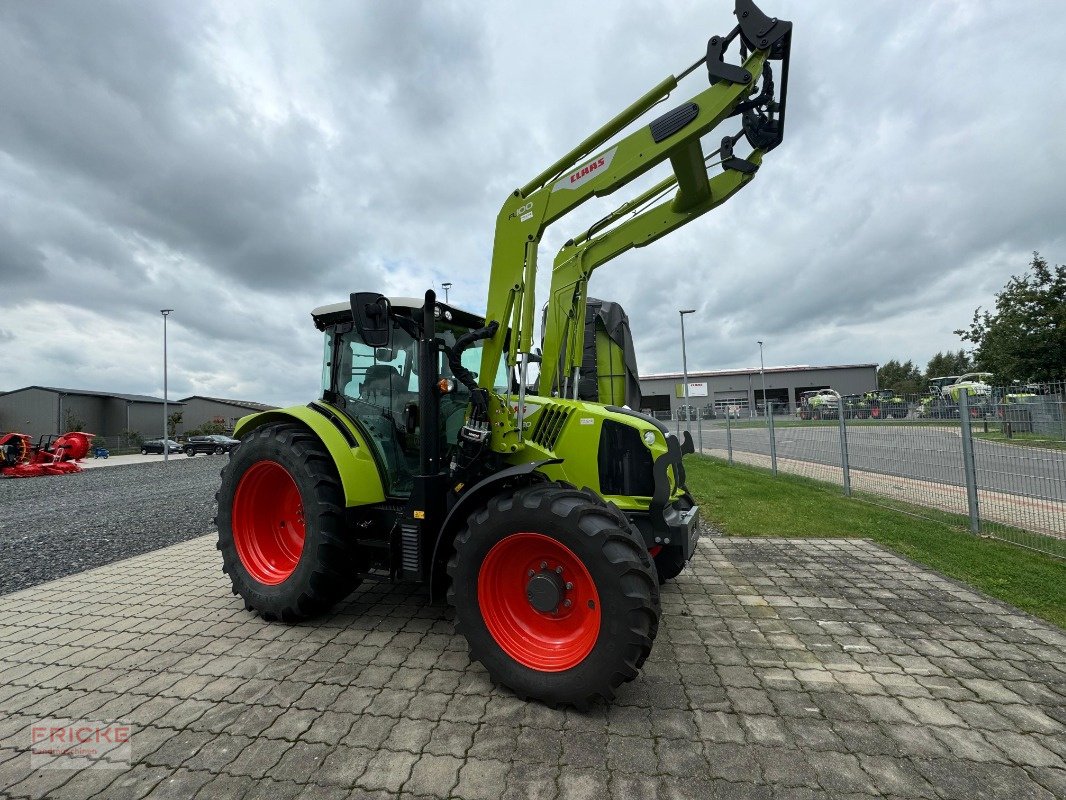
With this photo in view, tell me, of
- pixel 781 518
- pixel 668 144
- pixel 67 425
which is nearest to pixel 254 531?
pixel 668 144

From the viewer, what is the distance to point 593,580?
97.5 inches

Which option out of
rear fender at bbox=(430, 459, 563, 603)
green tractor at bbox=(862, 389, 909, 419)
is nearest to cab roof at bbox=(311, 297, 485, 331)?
rear fender at bbox=(430, 459, 563, 603)

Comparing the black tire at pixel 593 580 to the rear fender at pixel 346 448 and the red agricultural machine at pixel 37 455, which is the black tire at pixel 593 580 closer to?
the rear fender at pixel 346 448

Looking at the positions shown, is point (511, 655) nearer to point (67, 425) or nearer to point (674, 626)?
point (674, 626)

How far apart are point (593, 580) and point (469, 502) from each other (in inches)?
36.9

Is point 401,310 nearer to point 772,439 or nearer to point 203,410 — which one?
point 772,439

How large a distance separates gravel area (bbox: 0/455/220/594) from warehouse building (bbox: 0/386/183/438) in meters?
40.0

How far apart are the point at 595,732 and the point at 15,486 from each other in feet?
61.2

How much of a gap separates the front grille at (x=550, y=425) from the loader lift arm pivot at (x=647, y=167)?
8.1 inches

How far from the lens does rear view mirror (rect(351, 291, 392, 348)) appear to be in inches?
129

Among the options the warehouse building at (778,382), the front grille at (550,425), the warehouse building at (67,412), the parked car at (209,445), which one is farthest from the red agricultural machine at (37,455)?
the warehouse building at (778,382)

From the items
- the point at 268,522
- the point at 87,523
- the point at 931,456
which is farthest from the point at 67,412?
the point at 931,456

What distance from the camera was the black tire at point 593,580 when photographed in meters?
2.39

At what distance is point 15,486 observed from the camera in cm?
1394
